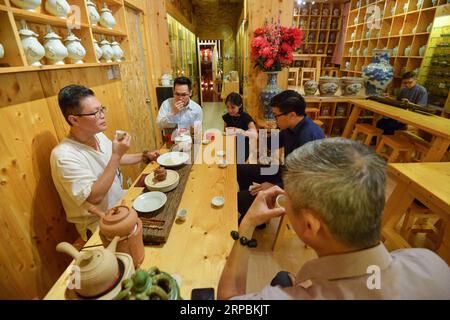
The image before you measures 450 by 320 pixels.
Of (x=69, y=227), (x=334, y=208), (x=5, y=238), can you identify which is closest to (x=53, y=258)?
(x=69, y=227)

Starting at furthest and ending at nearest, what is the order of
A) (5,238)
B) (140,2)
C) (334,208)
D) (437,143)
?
(140,2) < (437,143) < (5,238) < (334,208)

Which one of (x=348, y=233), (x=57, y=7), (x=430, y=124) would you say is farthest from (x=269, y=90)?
(x=348, y=233)

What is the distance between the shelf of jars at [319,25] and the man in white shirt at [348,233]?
28.0ft

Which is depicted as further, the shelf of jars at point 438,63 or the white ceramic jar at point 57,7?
the shelf of jars at point 438,63

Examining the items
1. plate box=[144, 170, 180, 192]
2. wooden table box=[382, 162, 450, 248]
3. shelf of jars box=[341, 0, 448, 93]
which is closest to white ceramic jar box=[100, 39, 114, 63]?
plate box=[144, 170, 180, 192]

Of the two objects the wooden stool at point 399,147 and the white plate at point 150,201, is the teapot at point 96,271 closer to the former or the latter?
the white plate at point 150,201

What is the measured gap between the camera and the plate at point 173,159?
1698 mm

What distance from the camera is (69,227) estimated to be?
1.68m

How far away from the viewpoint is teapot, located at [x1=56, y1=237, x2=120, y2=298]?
2.20ft

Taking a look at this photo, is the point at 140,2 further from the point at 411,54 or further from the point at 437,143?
the point at 411,54

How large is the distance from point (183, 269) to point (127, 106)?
7.98 ft

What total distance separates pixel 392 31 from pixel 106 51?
6.62m

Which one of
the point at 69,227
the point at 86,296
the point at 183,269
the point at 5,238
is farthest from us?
the point at 69,227

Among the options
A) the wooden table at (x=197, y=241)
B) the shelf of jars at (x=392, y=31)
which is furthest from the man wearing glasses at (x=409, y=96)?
the wooden table at (x=197, y=241)
